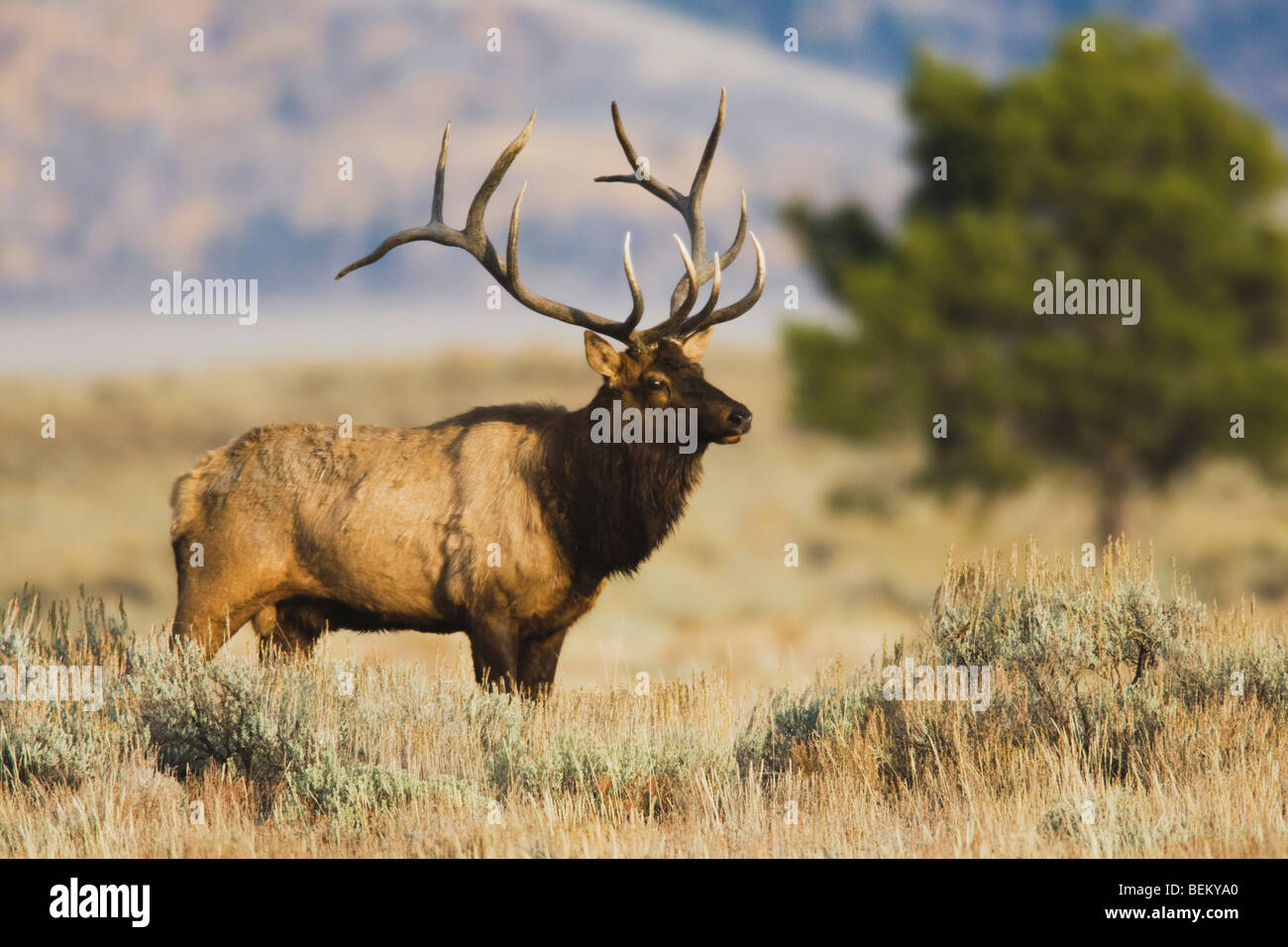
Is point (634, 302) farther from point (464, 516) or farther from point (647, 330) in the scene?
point (464, 516)

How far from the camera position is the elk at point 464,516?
350 inches

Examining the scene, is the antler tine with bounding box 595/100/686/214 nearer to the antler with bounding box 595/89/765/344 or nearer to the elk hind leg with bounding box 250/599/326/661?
the antler with bounding box 595/89/765/344

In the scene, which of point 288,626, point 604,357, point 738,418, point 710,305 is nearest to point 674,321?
point 710,305

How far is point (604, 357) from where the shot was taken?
364 inches

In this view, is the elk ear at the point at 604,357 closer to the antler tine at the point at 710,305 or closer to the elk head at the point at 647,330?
the elk head at the point at 647,330

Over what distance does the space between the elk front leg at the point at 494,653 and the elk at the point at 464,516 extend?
0.03 feet

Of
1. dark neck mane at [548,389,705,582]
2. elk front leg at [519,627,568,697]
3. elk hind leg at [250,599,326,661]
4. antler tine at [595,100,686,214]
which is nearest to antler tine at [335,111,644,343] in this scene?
antler tine at [595,100,686,214]

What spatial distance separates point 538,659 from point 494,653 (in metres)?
0.47

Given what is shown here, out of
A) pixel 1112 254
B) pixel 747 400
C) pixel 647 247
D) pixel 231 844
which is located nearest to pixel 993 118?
pixel 1112 254

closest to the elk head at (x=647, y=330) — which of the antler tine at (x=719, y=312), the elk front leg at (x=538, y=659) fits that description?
the antler tine at (x=719, y=312)

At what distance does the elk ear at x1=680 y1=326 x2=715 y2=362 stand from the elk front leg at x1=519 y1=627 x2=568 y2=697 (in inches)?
73.5

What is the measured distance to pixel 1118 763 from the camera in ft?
24.0

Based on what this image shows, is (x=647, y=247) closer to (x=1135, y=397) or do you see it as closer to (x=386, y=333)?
(x=386, y=333)
